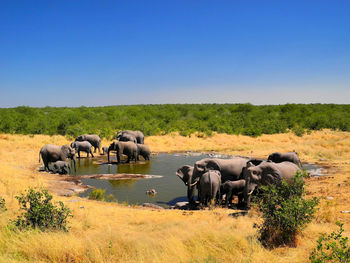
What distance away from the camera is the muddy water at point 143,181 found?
12.8 meters

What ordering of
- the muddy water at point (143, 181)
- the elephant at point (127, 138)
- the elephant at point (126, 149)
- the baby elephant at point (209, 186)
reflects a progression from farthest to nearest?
the elephant at point (127, 138) < the elephant at point (126, 149) < the muddy water at point (143, 181) < the baby elephant at point (209, 186)

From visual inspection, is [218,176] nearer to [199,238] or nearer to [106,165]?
[199,238]

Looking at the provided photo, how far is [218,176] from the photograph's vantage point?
A: 11.0 meters

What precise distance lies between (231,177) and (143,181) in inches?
212

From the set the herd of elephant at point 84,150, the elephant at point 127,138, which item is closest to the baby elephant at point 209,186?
the herd of elephant at point 84,150

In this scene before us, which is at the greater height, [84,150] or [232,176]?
[84,150]

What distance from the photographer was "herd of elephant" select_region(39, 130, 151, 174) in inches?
701

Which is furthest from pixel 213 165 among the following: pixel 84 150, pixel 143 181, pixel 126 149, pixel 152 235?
pixel 84 150

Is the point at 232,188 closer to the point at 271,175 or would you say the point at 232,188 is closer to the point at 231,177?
the point at 231,177

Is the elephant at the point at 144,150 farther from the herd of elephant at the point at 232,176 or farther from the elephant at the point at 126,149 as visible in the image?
the herd of elephant at the point at 232,176

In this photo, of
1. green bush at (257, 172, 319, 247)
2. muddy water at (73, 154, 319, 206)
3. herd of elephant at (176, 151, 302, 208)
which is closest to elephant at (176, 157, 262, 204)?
herd of elephant at (176, 151, 302, 208)

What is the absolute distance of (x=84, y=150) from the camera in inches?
902

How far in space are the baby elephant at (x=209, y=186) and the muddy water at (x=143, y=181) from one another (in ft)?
5.61

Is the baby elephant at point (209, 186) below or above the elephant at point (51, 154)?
below
